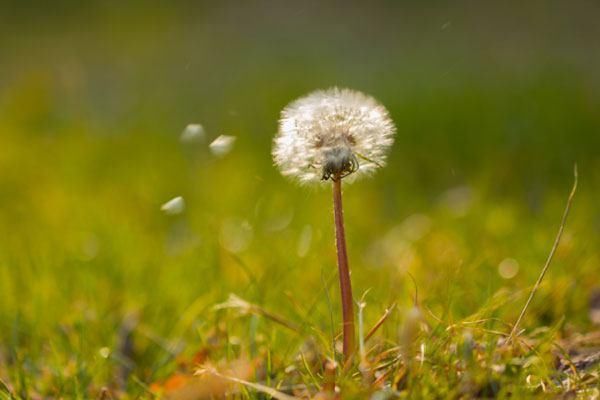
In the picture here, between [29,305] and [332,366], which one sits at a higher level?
[332,366]

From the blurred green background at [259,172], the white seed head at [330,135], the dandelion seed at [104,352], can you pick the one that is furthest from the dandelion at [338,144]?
the dandelion seed at [104,352]

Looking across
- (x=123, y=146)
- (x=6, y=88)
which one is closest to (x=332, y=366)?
(x=123, y=146)

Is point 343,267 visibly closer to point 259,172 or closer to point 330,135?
point 330,135

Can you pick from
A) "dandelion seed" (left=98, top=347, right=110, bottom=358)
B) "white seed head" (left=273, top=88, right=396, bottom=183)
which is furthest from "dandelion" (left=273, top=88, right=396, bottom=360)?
"dandelion seed" (left=98, top=347, right=110, bottom=358)

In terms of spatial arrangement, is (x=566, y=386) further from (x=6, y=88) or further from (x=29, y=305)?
(x=6, y=88)

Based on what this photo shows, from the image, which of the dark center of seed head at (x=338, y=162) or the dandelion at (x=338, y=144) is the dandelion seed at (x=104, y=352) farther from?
the dark center of seed head at (x=338, y=162)

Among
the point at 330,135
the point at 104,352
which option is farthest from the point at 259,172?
the point at 330,135

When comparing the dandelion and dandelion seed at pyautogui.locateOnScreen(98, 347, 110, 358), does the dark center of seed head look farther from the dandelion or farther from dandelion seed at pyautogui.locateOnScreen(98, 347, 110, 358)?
dandelion seed at pyautogui.locateOnScreen(98, 347, 110, 358)
